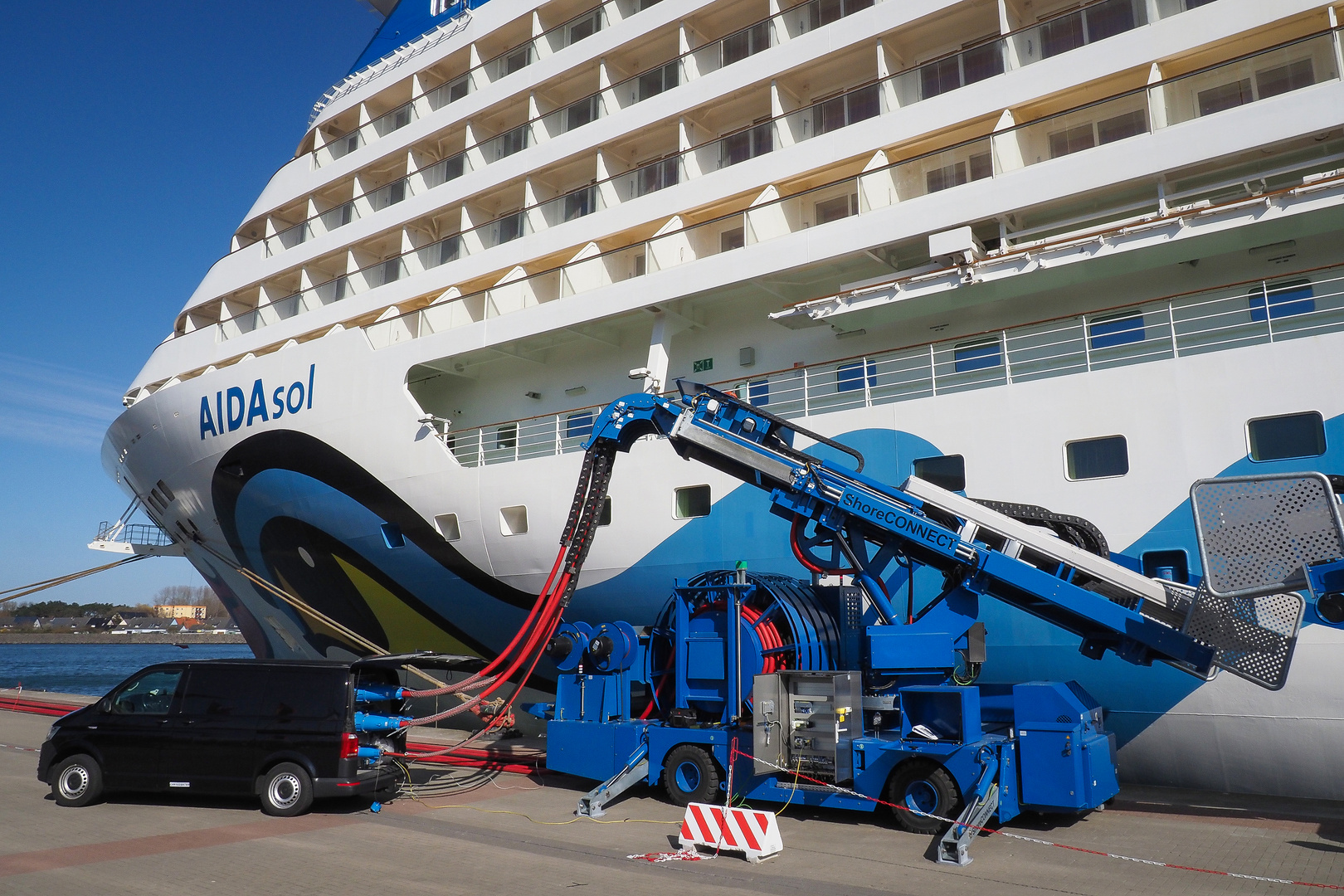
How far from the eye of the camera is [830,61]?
12.1m

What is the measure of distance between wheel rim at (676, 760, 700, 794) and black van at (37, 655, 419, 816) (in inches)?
107

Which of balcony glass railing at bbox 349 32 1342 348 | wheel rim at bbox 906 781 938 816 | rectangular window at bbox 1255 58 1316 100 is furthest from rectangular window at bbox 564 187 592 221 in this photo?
wheel rim at bbox 906 781 938 816

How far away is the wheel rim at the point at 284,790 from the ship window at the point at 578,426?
6.04 m

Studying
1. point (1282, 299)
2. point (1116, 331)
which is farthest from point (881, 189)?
point (1282, 299)

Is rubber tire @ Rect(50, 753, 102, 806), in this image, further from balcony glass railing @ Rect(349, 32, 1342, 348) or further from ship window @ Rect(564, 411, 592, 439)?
balcony glass railing @ Rect(349, 32, 1342, 348)

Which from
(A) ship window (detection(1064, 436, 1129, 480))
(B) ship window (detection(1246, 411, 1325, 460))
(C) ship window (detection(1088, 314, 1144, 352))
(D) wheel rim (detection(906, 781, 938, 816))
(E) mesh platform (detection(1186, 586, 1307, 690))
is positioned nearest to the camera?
(E) mesh platform (detection(1186, 586, 1307, 690))

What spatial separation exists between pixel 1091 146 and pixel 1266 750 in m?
6.60

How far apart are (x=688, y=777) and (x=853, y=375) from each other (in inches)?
211

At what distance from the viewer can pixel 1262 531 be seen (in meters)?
5.75

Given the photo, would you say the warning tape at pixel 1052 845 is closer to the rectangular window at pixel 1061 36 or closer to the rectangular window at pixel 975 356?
the rectangular window at pixel 975 356

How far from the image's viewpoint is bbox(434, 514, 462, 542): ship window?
1237 centimetres

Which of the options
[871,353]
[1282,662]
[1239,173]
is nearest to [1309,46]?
[1239,173]

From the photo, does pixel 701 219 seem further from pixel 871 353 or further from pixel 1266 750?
pixel 1266 750

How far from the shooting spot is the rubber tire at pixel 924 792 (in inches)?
274
